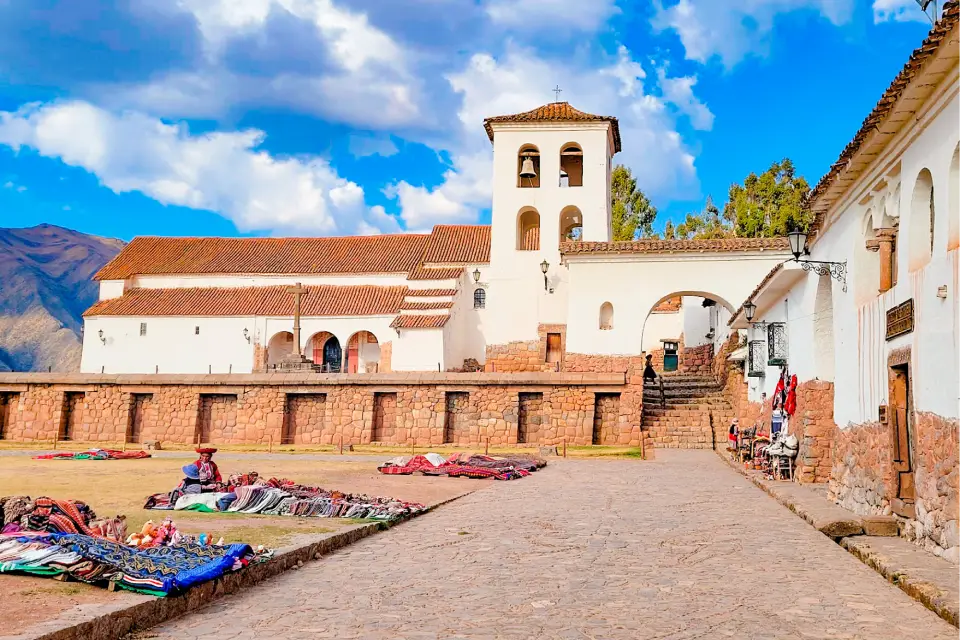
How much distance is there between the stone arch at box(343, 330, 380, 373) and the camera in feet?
126

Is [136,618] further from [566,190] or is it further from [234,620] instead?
[566,190]

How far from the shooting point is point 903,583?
6816 millimetres

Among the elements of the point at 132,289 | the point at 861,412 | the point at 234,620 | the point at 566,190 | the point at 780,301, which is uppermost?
the point at 566,190

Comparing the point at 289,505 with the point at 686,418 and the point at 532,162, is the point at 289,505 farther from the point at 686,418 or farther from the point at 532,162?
the point at 532,162

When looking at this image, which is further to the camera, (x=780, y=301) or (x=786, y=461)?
(x=780, y=301)

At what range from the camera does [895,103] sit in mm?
8336

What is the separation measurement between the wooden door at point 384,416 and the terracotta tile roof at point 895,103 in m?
16.7

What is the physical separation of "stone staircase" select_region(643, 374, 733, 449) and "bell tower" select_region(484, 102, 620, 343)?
645cm

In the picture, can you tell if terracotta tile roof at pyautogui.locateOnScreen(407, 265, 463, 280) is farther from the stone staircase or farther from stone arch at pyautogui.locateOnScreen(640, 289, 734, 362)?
the stone staircase

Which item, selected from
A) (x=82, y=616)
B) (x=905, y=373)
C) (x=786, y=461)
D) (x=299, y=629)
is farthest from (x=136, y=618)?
(x=786, y=461)

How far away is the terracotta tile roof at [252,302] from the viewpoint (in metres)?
38.0

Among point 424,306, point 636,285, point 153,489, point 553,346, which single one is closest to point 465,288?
point 424,306

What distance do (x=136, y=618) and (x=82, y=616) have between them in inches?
15.4

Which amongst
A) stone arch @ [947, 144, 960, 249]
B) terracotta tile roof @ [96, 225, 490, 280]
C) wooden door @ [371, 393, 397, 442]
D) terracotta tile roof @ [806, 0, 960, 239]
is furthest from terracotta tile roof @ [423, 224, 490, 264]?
stone arch @ [947, 144, 960, 249]
